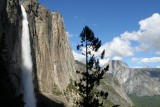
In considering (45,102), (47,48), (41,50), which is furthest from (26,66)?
(47,48)

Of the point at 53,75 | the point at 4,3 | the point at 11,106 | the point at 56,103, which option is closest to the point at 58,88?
the point at 53,75

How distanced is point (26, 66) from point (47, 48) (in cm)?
2398

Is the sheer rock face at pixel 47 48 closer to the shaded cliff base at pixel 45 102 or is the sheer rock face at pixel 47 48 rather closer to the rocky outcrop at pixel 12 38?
the shaded cliff base at pixel 45 102

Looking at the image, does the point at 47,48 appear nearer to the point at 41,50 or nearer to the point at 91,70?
the point at 41,50

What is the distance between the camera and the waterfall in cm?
10082

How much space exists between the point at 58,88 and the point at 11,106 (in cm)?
8447

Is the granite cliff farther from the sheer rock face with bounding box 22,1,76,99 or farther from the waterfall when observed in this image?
the waterfall

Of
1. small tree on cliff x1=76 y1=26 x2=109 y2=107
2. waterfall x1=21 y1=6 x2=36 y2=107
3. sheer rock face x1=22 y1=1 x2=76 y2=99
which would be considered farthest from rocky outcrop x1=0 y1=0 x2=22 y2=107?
small tree on cliff x1=76 y1=26 x2=109 y2=107

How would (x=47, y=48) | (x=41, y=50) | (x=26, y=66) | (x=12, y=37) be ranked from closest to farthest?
(x=12, y=37), (x=26, y=66), (x=41, y=50), (x=47, y=48)

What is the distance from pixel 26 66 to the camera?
108 metres

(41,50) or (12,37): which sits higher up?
(41,50)

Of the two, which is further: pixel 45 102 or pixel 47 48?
pixel 47 48

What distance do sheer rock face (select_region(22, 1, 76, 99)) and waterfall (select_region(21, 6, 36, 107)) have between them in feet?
13.6

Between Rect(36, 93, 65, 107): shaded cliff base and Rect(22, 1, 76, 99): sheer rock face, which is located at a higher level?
Rect(22, 1, 76, 99): sheer rock face
